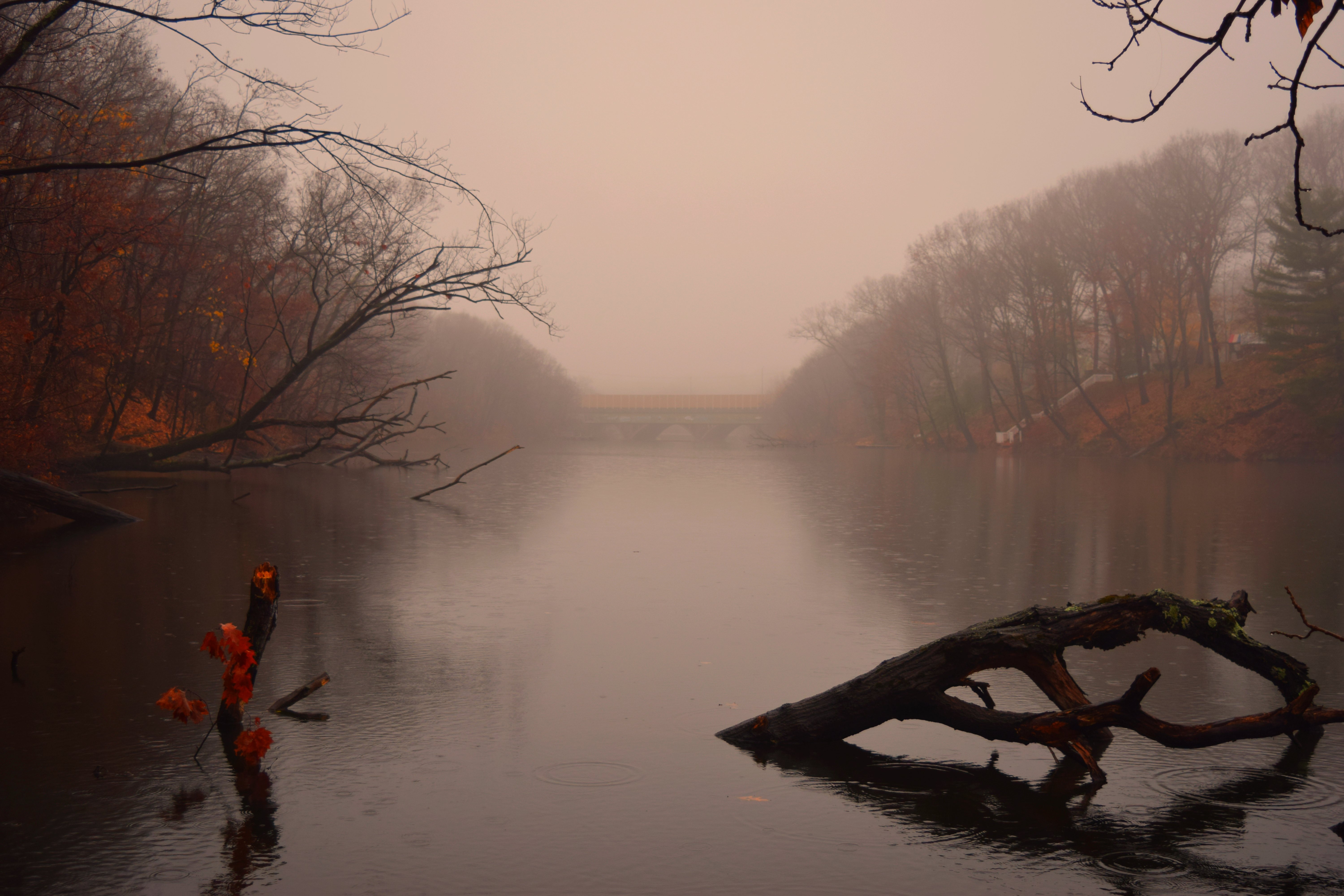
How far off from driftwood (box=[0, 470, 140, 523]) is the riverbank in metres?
41.2

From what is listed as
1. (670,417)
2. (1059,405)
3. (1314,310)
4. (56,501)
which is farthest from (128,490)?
(670,417)

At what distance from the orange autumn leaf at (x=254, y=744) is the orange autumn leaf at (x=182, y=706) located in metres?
0.46

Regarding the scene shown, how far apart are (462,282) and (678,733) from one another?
40.0ft

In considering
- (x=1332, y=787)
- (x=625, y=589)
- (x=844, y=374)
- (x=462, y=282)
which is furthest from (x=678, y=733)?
(x=844, y=374)

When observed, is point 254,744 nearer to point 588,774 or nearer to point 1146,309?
point 588,774

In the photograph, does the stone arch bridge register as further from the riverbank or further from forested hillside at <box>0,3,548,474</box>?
forested hillside at <box>0,3,548,474</box>

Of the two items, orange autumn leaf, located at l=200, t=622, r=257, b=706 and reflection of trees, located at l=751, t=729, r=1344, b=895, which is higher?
orange autumn leaf, located at l=200, t=622, r=257, b=706

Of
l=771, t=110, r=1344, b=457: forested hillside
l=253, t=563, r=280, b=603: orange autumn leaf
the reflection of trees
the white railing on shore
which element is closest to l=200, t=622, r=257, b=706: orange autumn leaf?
l=253, t=563, r=280, b=603: orange autumn leaf

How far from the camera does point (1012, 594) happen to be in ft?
35.1

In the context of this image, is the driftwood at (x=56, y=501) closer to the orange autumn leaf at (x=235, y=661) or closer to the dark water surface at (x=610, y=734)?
the dark water surface at (x=610, y=734)

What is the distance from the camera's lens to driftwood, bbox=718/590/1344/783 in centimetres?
502

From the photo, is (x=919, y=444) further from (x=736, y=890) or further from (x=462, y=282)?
(x=736, y=890)

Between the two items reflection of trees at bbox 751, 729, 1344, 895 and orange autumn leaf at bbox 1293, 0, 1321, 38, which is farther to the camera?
reflection of trees at bbox 751, 729, 1344, 895

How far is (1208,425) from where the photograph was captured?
44594 mm
